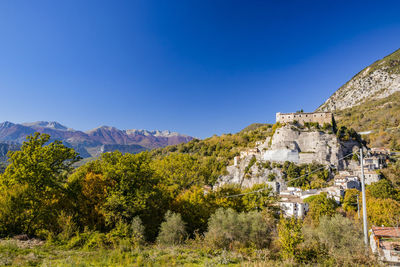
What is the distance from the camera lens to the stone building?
58.0 metres

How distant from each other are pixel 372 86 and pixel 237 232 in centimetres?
16597

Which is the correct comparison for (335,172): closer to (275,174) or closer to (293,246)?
(275,174)

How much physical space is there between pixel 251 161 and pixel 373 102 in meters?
111

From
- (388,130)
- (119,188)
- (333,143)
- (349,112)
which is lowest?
(119,188)

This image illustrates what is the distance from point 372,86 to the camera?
424 feet

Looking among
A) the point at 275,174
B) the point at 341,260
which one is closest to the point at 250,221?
the point at 341,260

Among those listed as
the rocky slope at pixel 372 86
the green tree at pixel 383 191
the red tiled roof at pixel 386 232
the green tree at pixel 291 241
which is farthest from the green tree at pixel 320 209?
the rocky slope at pixel 372 86

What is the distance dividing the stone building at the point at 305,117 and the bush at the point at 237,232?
182 feet

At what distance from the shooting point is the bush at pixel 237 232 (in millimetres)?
12278

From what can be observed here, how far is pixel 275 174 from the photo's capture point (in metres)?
52.4

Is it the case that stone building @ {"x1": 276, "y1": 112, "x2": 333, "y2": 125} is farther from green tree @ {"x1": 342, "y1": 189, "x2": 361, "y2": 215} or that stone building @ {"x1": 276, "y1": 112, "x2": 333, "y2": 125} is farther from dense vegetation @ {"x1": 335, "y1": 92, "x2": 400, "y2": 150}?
dense vegetation @ {"x1": 335, "y1": 92, "x2": 400, "y2": 150}

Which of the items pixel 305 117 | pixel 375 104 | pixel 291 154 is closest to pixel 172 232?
pixel 291 154

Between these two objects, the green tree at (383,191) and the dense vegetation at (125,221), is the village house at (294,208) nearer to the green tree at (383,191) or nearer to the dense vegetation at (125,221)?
the green tree at (383,191)

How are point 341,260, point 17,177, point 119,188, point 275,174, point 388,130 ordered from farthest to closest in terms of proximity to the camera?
point 388,130 < point 275,174 < point 119,188 < point 17,177 < point 341,260
